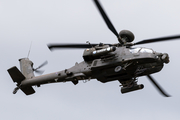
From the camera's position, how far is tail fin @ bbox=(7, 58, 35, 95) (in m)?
23.2

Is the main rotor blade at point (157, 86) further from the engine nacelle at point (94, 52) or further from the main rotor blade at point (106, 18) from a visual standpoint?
the main rotor blade at point (106, 18)

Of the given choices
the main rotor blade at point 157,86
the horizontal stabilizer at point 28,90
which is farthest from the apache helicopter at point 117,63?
the horizontal stabilizer at point 28,90

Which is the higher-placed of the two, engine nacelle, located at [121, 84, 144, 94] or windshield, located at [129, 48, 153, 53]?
windshield, located at [129, 48, 153, 53]

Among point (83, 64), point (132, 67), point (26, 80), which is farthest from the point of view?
point (26, 80)

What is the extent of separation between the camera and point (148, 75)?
20.5 meters

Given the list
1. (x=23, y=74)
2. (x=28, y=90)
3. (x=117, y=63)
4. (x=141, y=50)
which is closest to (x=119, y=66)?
(x=117, y=63)

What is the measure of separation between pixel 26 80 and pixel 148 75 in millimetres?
8742

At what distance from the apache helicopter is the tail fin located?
200cm

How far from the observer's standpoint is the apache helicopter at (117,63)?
19.2 m

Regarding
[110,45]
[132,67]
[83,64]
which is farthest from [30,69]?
[132,67]

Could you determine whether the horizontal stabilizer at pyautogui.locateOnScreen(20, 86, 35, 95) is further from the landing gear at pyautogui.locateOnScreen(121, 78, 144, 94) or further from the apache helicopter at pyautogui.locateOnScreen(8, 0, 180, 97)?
the landing gear at pyautogui.locateOnScreen(121, 78, 144, 94)

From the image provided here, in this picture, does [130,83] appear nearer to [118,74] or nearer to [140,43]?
[118,74]

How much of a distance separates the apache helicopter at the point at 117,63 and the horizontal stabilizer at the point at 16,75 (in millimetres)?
2027

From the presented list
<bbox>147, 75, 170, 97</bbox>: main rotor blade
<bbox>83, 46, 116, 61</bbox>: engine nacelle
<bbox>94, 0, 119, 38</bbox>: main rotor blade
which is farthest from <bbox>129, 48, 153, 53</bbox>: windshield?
<bbox>147, 75, 170, 97</bbox>: main rotor blade
